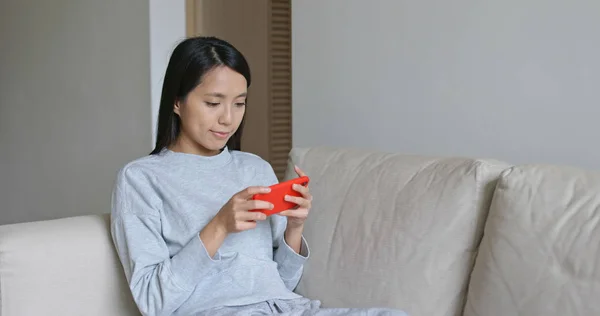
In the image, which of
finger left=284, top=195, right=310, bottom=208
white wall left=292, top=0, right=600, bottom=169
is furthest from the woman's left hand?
white wall left=292, top=0, right=600, bottom=169

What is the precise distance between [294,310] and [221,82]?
20.6 inches

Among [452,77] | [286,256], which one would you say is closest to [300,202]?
[286,256]

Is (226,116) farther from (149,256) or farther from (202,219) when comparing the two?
(149,256)

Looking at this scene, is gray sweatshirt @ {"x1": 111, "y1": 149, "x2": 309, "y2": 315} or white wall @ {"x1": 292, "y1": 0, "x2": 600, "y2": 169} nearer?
gray sweatshirt @ {"x1": 111, "y1": 149, "x2": 309, "y2": 315}

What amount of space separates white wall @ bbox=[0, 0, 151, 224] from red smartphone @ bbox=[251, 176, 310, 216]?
2.02 meters

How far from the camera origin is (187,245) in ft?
5.67

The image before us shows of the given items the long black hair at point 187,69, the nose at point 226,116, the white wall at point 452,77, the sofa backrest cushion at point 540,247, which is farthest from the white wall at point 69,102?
the sofa backrest cushion at point 540,247

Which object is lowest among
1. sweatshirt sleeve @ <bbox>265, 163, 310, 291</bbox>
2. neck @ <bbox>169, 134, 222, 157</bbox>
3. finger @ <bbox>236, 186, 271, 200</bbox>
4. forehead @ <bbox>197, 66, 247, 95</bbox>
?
sweatshirt sleeve @ <bbox>265, 163, 310, 291</bbox>

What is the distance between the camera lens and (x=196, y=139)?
1.85m

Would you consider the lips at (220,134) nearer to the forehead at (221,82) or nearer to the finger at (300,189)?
the forehead at (221,82)

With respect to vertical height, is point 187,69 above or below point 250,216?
above

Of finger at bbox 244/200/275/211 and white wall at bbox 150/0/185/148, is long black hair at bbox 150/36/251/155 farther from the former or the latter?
white wall at bbox 150/0/185/148

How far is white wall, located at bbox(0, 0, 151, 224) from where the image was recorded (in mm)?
3730

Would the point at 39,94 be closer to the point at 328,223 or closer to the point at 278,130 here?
the point at 278,130
